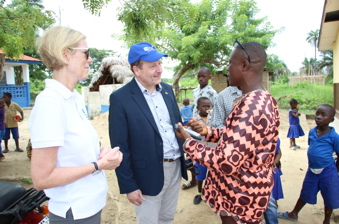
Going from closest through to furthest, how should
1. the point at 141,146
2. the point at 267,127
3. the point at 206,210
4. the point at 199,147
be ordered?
the point at 267,127
the point at 199,147
the point at 141,146
the point at 206,210

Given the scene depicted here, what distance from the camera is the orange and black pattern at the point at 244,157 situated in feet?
4.57

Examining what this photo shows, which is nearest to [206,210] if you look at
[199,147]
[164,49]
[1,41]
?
[199,147]

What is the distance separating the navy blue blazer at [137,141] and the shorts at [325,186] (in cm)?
214

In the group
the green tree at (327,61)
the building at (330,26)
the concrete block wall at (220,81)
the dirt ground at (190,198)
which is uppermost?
the green tree at (327,61)

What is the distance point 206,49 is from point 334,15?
5576 millimetres

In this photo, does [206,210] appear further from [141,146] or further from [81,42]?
[81,42]

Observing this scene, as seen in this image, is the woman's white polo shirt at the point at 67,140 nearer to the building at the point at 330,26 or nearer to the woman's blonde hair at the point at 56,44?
the woman's blonde hair at the point at 56,44

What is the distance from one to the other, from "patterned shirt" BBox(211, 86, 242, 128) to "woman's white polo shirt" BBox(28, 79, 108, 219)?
80.9 inches

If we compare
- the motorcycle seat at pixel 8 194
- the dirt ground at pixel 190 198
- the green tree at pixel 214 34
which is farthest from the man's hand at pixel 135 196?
the green tree at pixel 214 34

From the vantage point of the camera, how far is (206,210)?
3449 mm

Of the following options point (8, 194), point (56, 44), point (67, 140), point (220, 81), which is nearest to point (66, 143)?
point (67, 140)

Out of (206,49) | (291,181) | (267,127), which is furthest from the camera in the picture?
(206,49)

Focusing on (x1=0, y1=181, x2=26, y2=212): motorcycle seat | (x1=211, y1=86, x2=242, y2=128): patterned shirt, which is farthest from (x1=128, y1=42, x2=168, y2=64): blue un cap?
(x1=0, y1=181, x2=26, y2=212): motorcycle seat

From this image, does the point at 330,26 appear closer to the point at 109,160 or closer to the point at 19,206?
the point at 109,160
